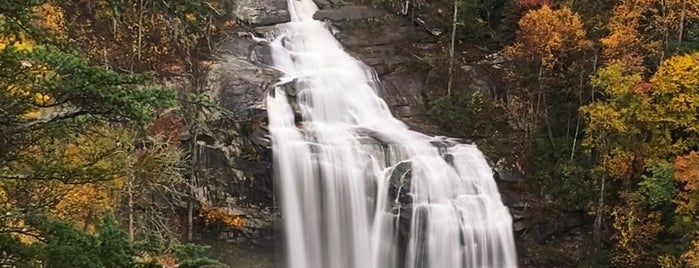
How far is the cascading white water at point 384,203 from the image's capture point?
20.6m

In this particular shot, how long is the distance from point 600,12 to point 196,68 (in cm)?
1484

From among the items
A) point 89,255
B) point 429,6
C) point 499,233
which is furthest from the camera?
point 429,6

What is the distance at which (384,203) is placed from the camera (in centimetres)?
2078

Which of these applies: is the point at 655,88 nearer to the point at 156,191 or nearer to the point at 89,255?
the point at 156,191

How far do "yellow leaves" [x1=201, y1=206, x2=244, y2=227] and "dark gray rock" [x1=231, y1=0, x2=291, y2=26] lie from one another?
37.1ft

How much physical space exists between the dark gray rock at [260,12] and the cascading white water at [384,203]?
882 cm

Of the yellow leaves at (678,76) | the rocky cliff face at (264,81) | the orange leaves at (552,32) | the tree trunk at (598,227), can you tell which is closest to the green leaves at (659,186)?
the tree trunk at (598,227)

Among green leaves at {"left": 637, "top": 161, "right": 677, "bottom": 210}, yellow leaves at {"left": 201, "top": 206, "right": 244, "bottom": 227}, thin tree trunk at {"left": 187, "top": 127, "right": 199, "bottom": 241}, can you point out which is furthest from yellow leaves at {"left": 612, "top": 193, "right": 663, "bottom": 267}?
thin tree trunk at {"left": 187, "top": 127, "right": 199, "bottom": 241}

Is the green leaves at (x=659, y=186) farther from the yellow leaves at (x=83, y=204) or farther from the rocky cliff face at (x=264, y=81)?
the yellow leaves at (x=83, y=204)

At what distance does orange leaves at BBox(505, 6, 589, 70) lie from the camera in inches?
870

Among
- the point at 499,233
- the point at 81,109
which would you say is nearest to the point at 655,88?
the point at 499,233

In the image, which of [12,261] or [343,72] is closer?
[12,261]

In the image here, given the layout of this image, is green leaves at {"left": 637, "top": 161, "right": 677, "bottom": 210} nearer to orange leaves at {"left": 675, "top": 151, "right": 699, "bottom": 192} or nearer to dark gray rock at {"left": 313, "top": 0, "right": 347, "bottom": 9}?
orange leaves at {"left": 675, "top": 151, "right": 699, "bottom": 192}

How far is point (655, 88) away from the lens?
1912cm
